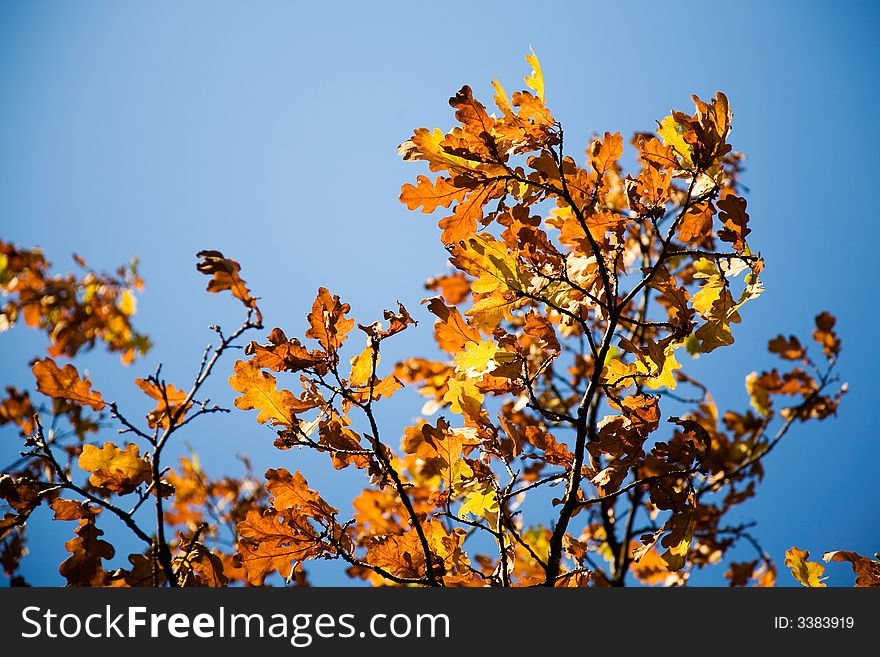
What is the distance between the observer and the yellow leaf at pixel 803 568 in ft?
5.24

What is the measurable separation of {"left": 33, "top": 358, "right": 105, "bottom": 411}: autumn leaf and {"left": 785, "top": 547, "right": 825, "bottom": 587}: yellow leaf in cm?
197

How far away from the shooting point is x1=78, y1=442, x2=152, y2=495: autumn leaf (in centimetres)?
136

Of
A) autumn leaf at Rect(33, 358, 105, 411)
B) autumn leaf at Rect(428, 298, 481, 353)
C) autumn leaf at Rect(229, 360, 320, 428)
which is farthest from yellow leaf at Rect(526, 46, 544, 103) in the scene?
autumn leaf at Rect(33, 358, 105, 411)

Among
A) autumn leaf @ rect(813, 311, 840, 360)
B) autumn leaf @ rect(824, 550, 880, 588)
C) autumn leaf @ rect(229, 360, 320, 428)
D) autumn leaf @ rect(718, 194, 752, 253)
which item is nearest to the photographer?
autumn leaf @ rect(718, 194, 752, 253)

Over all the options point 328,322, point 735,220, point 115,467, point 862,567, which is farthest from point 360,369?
point 862,567

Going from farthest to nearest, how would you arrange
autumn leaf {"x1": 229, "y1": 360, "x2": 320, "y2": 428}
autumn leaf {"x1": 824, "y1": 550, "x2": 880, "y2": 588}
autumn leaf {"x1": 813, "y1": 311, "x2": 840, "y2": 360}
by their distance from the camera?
autumn leaf {"x1": 813, "y1": 311, "x2": 840, "y2": 360}, autumn leaf {"x1": 824, "y1": 550, "x2": 880, "y2": 588}, autumn leaf {"x1": 229, "y1": 360, "x2": 320, "y2": 428}

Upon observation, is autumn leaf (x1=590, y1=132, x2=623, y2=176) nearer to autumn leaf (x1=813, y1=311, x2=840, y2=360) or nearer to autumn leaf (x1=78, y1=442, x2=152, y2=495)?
autumn leaf (x1=78, y1=442, x2=152, y2=495)

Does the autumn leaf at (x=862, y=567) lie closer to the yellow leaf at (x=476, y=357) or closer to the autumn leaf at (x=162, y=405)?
the yellow leaf at (x=476, y=357)

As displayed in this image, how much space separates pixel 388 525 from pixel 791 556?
1271 mm

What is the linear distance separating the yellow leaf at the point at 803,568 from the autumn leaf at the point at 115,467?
1.83 metres

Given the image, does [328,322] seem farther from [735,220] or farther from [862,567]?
[862,567]

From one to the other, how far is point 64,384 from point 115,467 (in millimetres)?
242

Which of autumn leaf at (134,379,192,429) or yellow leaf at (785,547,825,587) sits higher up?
autumn leaf at (134,379,192,429)

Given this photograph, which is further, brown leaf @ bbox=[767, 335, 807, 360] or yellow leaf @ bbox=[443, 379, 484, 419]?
brown leaf @ bbox=[767, 335, 807, 360]
